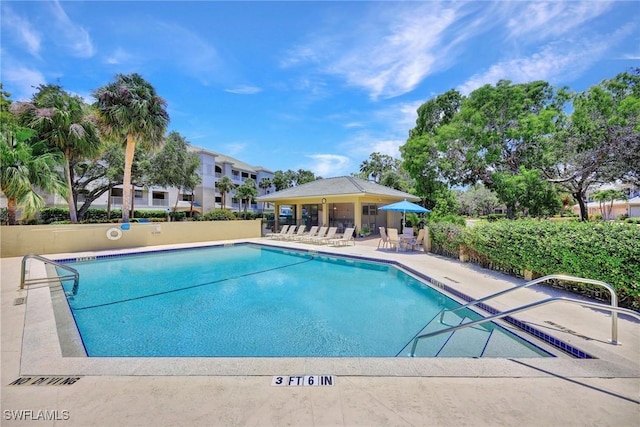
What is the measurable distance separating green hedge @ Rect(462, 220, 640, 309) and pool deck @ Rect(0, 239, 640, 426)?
2110mm

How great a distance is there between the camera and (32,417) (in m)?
2.44

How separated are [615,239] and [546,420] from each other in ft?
16.4

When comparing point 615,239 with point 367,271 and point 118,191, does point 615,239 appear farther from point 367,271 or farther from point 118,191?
point 118,191

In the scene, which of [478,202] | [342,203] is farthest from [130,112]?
[478,202]

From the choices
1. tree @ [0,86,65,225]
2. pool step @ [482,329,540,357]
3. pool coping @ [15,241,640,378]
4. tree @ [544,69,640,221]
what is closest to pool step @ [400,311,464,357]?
pool step @ [482,329,540,357]

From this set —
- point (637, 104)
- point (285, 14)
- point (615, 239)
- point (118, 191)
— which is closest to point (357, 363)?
point (615, 239)

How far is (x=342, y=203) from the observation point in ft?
70.0

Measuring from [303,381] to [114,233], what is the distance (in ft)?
49.1

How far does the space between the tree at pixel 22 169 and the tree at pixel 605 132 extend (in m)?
24.5

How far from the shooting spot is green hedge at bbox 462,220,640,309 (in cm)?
514

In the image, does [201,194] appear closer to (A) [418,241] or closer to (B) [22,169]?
(B) [22,169]

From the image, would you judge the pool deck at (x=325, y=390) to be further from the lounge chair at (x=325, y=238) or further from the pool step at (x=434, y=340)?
the lounge chair at (x=325, y=238)

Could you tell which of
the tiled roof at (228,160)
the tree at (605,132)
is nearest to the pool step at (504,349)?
the tree at (605,132)

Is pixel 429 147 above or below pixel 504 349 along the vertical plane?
above
